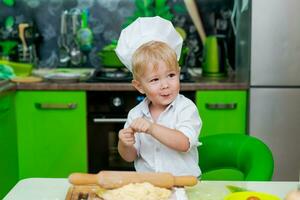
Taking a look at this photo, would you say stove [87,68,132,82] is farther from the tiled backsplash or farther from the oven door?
the tiled backsplash

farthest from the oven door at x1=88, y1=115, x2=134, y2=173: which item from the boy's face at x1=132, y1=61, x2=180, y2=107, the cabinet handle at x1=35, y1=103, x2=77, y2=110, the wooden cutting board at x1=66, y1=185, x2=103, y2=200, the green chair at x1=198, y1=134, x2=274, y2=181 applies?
the wooden cutting board at x1=66, y1=185, x2=103, y2=200

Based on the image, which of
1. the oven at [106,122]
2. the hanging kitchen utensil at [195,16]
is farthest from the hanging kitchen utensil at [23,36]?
the hanging kitchen utensil at [195,16]

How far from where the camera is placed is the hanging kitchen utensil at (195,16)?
3367 millimetres

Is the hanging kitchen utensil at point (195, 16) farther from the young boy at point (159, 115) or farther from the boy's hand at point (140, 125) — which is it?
the boy's hand at point (140, 125)

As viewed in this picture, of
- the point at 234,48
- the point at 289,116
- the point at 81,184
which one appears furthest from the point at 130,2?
the point at 81,184

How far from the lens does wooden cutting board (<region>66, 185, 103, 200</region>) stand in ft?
4.17

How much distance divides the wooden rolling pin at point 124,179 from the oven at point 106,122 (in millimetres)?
1587

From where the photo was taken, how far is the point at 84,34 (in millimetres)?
3352

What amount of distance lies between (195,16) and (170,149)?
1830mm

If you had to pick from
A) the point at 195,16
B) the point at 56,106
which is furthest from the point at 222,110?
the point at 56,106

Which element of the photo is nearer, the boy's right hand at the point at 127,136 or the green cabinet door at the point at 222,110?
the boy's right hand at the point at 127,136

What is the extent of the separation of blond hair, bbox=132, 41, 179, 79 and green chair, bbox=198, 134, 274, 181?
41cm

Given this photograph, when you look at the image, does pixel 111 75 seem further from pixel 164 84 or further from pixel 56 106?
pixel 164 84

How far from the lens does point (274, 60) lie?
281 cm
